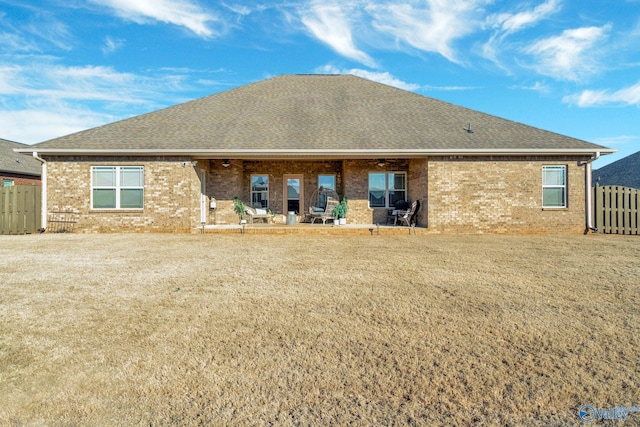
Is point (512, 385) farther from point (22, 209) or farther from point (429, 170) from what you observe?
point (22, 209)

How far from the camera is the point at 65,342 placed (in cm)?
331

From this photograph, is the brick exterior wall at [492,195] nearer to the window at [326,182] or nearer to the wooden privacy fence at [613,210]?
the wooden privacy fence at [613,210]

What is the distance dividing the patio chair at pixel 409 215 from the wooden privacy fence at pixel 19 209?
512 inches

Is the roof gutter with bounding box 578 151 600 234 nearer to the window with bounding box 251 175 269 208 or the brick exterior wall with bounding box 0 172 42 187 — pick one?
the window with bounding box 251 175 269 208

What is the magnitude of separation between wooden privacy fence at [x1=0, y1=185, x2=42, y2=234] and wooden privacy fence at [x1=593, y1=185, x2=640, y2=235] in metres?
19.8

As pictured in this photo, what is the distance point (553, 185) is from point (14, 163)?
100 feet

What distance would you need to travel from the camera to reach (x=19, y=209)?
40.7ft

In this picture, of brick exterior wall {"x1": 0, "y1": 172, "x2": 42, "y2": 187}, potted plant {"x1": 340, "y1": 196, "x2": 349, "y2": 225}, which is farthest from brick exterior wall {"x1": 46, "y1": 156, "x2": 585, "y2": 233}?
brick exterior wall {"x1": 0, "y1": 172, "x2": 42, "y2": 187}

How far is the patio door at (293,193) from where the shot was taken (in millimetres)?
14969

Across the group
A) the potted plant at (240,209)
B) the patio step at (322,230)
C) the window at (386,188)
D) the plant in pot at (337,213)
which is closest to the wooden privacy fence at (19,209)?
the patio step at (322,230)

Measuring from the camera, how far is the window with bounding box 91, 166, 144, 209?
12.2 m

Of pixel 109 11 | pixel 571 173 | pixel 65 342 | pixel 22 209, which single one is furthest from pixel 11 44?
pixel 571 173

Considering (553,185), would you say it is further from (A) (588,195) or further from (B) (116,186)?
(B) (116,186)

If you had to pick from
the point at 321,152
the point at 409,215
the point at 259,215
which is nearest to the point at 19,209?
the point at 259,215
